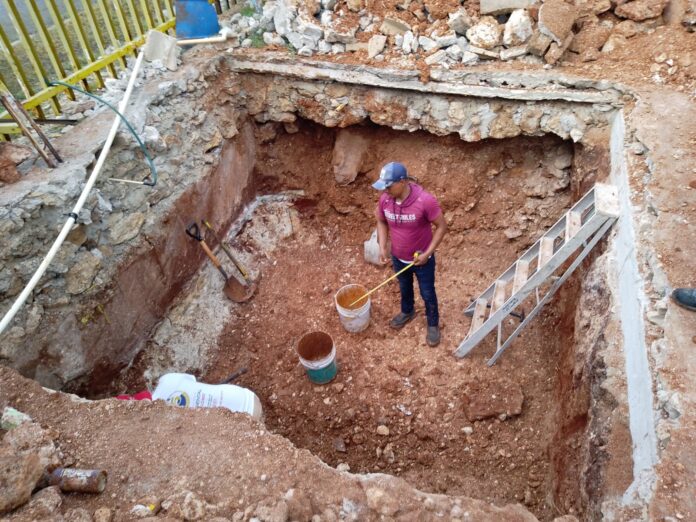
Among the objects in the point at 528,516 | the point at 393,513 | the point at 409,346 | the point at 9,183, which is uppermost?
the point at 9,183

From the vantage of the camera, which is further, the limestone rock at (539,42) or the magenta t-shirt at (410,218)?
the limestone rock at (539,42)

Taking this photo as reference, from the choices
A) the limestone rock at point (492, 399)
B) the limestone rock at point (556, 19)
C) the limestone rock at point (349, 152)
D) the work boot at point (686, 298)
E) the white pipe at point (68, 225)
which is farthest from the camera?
the limestone rock at point (349, 152)

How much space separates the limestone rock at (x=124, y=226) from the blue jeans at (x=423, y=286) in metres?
2.31

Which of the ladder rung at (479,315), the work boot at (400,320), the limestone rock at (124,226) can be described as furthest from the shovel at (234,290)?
the ladder rung at (479,315)

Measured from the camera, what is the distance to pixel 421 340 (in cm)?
465

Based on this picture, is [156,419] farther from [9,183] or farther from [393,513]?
[9,183]

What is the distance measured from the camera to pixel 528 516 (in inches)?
83.2

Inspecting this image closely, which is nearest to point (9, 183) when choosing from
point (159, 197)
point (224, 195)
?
point (159, 197)

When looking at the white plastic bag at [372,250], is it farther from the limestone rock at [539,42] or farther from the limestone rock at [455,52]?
the limestone rock at [539,42]

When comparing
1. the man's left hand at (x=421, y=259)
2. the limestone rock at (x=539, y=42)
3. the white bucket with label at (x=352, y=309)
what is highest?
the limestone rock at (x=539, y=42)

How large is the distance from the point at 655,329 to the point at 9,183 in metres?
4.38

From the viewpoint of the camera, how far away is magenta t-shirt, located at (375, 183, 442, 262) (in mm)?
3639

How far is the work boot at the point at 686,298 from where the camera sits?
2.57m

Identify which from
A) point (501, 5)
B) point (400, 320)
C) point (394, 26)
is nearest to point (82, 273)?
point (400, 320)
